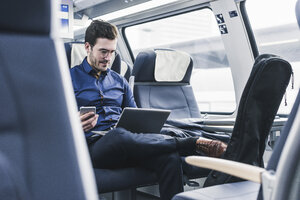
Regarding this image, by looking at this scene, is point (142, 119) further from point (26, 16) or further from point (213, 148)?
point (26, 16)

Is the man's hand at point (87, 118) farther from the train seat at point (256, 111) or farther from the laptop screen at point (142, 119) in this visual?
the train seat at point (256, 111)

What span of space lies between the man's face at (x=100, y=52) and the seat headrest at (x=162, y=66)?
20.5 inches

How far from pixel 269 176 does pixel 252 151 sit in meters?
0.81

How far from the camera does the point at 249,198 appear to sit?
1.37m

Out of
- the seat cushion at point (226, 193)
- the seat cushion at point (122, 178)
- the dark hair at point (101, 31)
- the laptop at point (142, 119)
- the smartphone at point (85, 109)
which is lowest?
the seat cushion at point (122, 178)

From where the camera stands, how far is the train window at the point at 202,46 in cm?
413

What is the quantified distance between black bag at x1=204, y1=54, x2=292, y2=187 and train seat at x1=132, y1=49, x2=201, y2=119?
4.49 ft

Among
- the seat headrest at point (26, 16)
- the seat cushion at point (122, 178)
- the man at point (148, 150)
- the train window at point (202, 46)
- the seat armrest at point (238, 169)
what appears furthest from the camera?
the train window at point (202, 46)

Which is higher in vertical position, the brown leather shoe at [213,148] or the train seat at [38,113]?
the train seat at [38,113]

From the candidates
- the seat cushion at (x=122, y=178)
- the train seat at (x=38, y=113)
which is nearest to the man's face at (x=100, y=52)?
the seat cushion at (x=122, y=178)

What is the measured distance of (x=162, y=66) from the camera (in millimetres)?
3195

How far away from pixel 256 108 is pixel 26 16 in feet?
4.41

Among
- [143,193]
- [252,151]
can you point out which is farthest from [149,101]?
[252,151]

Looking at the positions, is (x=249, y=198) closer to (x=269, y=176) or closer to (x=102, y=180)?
(x=269, y=176)
